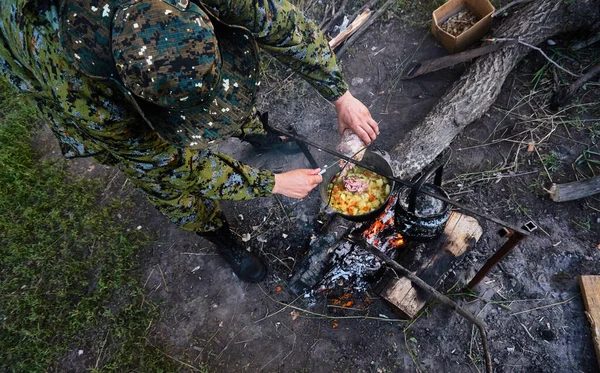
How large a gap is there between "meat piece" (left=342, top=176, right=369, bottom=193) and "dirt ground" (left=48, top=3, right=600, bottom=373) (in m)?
0.86

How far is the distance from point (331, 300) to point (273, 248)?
2.82ft

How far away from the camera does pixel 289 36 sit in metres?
2.72

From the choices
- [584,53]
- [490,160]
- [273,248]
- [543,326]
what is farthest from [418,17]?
[543,326]

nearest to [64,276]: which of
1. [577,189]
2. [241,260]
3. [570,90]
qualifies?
[241,260]

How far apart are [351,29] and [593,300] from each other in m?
4.11

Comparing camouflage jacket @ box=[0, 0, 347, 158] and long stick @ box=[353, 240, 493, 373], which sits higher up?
camouflage jacket @ box=[0, 0, 347, 158]

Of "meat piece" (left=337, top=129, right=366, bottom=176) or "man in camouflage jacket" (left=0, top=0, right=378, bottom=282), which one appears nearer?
"man in camouflage jacket" (left=0, top=0, right=378, bottom=282)

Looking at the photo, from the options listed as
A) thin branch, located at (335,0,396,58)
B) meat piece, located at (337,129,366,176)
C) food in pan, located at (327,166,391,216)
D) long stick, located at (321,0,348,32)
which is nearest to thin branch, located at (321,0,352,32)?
long stick, located at (321,0,348,32)

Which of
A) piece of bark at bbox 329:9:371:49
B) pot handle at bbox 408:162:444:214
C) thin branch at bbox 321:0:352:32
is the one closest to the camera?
pot handle at bbox 408:162:444:214

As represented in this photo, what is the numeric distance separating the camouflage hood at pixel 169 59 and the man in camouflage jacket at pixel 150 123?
1.1 inches

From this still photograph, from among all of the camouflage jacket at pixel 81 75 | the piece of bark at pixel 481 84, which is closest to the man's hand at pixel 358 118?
the camouflage jacket at pixel 81 75

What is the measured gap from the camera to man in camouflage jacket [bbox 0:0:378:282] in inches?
69.9

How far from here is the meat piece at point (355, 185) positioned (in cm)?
317

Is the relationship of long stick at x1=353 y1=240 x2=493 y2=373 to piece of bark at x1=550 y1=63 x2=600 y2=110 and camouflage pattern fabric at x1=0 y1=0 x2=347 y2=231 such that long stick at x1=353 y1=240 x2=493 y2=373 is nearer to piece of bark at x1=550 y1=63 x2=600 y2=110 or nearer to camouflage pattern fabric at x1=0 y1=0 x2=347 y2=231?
camouflage pattern fabric at x1=0 y1=0 x2=347 y2=231
